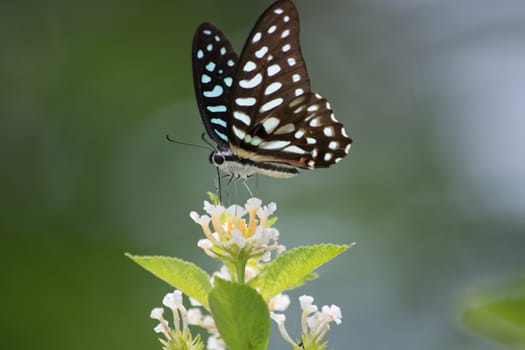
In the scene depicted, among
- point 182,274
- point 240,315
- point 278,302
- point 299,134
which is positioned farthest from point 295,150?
point 240,315

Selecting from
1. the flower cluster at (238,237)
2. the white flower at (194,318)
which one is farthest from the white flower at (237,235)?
the white flower at (194,318)

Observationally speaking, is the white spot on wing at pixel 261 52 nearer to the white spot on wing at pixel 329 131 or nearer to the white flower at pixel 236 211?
the white spot on wing at pixel 329 131

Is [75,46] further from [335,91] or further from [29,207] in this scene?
[335,91]

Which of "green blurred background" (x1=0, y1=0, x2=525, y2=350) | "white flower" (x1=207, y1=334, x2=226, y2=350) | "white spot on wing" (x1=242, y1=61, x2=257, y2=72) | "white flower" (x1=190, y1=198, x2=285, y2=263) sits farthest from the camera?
"green blurred background" (x1=0, y1=0, x2=525, y2=350)

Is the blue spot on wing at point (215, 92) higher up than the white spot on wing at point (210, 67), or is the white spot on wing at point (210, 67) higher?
the white spot on wing at point (210, 67)

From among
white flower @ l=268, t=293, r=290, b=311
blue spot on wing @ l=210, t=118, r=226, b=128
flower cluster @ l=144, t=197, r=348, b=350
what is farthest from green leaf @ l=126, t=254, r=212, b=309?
blue spot on wing @ l=210, t=118, r=226, b=128

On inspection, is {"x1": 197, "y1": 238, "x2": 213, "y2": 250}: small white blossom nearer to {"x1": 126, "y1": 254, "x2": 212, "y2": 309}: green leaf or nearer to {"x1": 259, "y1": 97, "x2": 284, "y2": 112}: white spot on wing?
{"x1": 126, "y1": 254, "x2": 212, "y2": 309}: green leaf

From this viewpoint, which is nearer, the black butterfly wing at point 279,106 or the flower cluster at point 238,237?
the flower cluster at point 238,237

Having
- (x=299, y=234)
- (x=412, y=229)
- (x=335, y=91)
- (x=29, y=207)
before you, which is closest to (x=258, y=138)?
(x=29, y=207)
